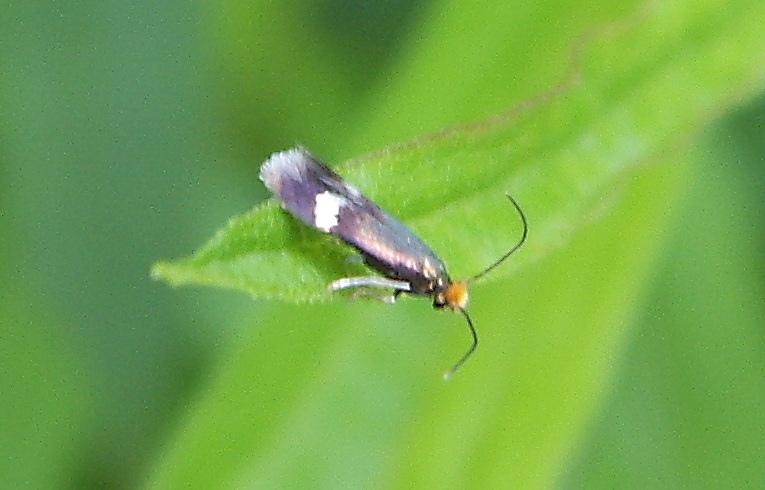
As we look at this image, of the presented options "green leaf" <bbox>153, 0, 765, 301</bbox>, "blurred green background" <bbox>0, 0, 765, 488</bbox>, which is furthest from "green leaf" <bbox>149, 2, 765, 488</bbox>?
"blurred green background" <bbox>0, 0, 765, 488</bbox>

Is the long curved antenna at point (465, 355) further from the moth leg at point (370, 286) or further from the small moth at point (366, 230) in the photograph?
the moth leg at point (370, 286)

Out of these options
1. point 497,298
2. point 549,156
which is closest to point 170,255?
point 497,298

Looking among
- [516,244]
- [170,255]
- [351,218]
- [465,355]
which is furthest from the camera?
[170,255]

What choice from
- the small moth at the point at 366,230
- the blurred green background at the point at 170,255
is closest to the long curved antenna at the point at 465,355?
the small moth at the point at 366,230

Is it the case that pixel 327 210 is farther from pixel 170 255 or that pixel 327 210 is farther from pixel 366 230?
pixel 170 255

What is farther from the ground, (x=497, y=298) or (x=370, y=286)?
(x=497, y=298)

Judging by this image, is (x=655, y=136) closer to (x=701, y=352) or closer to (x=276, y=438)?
(x=276, y=438)
